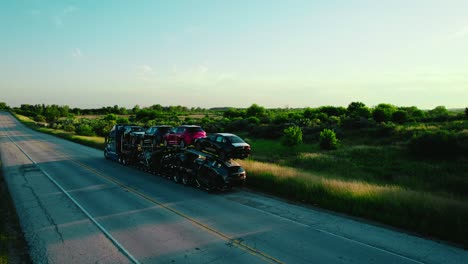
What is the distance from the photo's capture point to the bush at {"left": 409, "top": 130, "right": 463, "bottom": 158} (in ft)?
101

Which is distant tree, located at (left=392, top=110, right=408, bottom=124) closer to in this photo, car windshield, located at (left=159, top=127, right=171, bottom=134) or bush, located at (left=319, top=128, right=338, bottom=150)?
bush, located at (left=319, top=128, right=338, bottom=150)

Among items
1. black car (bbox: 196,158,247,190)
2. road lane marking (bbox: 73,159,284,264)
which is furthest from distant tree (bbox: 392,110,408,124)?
road lane marking (bbox: 73,159,284,264)

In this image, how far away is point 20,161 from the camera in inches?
1101

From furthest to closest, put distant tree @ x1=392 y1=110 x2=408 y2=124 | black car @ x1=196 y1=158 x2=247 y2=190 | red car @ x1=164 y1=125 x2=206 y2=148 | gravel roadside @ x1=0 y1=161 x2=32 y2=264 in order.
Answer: distant tree @ x1=392 y1=110 x2=408 y2=124 < red car @ x1=164 y1=125 x2=206 y2=148 < black car @ x1=196 y1=158 x2=247 y2=190 < gravel roadside @ x1=0 y1=161 x2=32 y2=264

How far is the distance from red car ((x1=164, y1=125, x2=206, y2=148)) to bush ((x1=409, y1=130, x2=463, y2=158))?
2305 cm

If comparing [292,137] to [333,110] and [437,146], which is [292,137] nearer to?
[437,146]

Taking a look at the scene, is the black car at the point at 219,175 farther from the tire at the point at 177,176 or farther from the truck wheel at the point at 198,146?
the truck wheel at the point at 198,146

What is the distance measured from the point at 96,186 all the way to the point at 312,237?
1301 centimetres

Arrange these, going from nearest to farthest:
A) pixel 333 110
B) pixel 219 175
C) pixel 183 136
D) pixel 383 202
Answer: pixel 383 202, pixel 219 175, pixel 183 136, pixel 333 110

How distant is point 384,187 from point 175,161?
39.3 ft

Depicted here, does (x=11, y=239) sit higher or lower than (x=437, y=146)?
lower

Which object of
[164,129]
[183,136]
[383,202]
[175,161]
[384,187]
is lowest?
[384,187]

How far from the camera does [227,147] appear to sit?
19.1 meters

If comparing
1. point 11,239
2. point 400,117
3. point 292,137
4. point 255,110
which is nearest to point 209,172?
point 11,239
